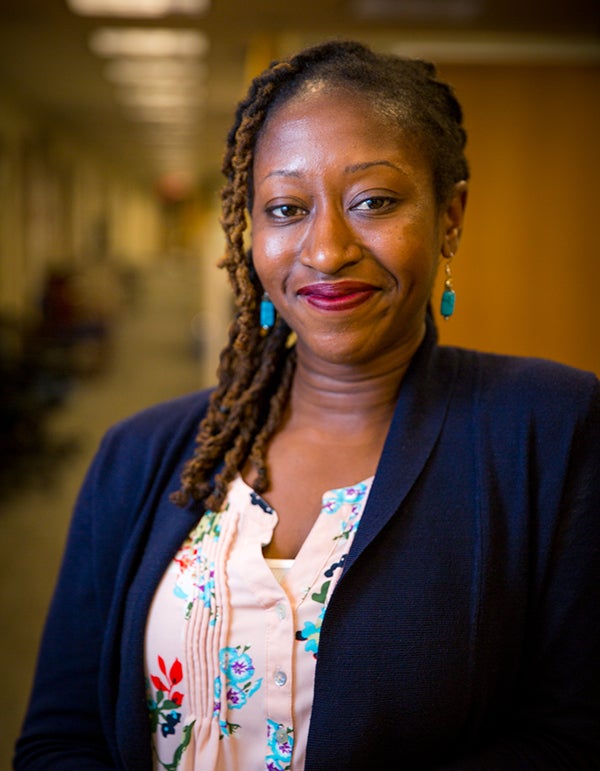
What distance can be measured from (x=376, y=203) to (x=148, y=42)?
15.4 feet

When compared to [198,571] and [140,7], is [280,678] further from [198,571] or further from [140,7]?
[140,7]

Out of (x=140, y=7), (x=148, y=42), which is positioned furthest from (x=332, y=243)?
(x=148, y=42)

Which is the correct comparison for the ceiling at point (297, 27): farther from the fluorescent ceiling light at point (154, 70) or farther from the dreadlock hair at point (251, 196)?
the dreadlock hair at point (251, 196)

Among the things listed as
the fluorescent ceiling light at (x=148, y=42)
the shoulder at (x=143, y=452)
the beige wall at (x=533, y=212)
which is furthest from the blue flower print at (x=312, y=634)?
the fluorescent ceiling light at (x=148, y=42)

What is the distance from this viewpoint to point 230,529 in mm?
1070

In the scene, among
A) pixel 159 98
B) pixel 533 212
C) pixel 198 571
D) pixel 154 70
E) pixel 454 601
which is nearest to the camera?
pixel 454 601

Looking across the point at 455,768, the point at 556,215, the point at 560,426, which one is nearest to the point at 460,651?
the point at 455,768

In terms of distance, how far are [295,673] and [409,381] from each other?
0.44 metres

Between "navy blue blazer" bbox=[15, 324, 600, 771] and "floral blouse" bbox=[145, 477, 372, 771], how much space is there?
3cm

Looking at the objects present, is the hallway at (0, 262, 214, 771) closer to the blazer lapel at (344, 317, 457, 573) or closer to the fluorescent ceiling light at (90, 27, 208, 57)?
the blazer lapel at (344, 317, 457, 573)

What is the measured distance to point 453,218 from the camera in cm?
112

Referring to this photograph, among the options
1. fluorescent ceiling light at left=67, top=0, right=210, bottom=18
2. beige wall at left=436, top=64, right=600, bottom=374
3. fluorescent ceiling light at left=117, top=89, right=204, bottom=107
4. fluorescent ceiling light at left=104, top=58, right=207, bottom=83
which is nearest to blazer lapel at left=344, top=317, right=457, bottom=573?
beige wall at left=436, top=64, right=600, bottom=374

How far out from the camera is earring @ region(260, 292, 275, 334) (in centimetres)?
116

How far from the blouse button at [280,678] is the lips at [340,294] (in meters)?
0.48
